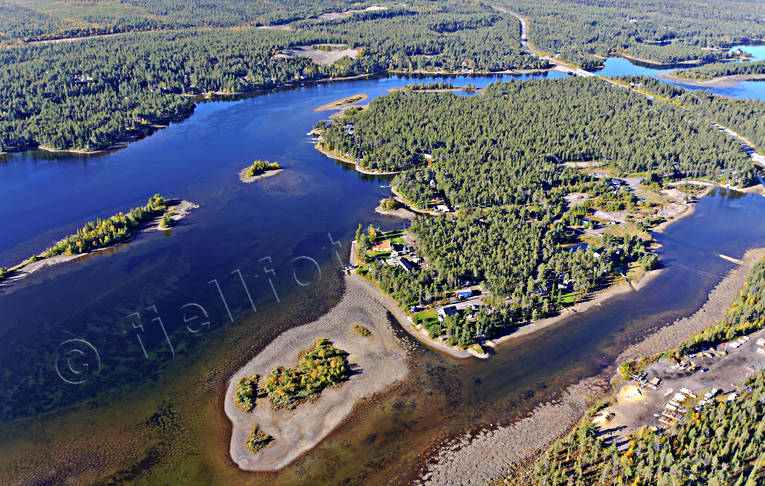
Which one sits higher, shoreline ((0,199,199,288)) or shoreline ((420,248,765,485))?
shoreline ((0,199,199,288))

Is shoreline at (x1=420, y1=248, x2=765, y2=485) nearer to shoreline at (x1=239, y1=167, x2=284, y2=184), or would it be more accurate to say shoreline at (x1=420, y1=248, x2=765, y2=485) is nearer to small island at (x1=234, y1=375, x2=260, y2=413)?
small island at (x1=234, y1=375, x2=260, y2=413)

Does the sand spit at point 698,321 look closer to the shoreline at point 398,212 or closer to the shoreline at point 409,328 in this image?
the shoreline at point 409,328

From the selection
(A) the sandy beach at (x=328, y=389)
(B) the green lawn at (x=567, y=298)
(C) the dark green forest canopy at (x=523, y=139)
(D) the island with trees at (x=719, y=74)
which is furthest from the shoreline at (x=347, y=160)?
(D) the island with trees at (x=719, y=74)

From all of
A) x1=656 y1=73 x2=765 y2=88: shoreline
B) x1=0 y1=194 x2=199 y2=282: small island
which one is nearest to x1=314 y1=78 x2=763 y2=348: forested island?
x1=656 y1=73 x2=765 y2=88: shoreline

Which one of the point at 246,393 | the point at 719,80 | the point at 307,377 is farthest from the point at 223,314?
the point at 719,80

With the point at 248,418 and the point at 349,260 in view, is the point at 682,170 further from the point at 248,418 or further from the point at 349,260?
the point at 248,418
